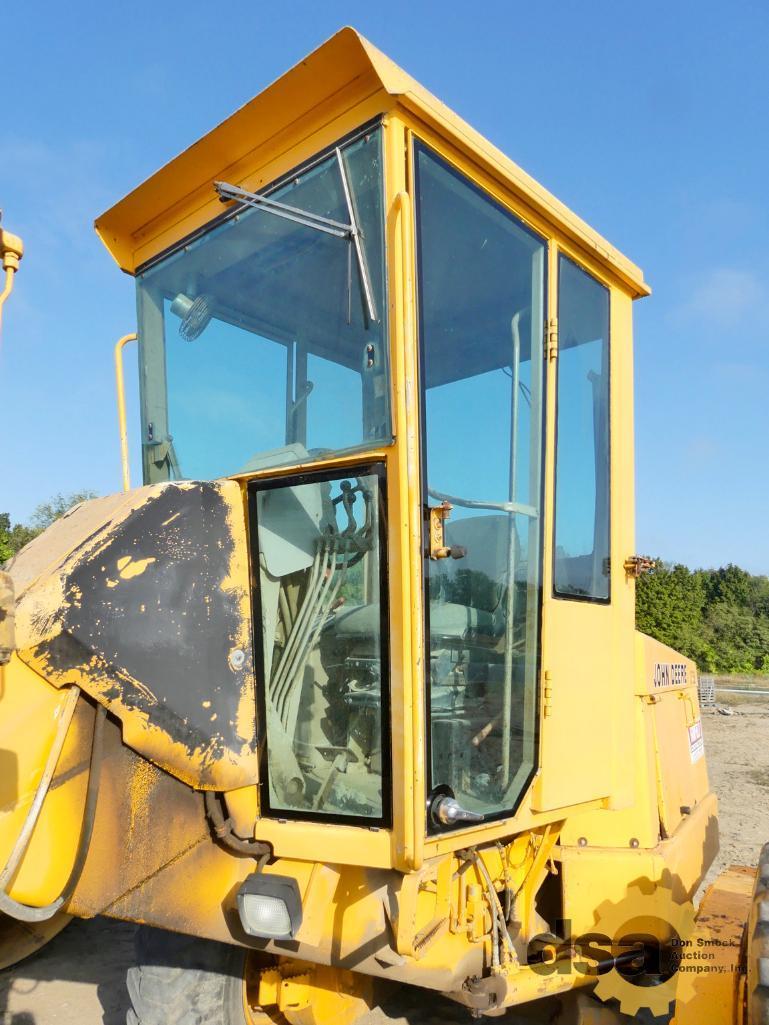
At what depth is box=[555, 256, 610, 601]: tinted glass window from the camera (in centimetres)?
277

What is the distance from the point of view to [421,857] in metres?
1.98

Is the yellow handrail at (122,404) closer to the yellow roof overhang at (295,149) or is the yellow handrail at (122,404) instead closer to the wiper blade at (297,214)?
the yellow roof overhang at (295,149)

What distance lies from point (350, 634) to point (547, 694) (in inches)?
29.0

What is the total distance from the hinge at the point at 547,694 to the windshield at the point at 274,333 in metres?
0.98

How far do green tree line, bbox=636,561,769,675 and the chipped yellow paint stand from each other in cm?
1915

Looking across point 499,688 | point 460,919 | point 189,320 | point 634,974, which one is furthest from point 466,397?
point 634,974

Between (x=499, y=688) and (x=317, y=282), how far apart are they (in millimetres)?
1323

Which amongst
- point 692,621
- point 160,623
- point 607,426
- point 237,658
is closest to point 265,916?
point 237,658

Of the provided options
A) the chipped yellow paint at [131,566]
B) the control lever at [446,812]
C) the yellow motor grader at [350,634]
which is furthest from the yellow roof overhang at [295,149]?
the control lever at [446,812]

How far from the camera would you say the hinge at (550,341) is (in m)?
2.65

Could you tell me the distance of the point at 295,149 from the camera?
236 cm

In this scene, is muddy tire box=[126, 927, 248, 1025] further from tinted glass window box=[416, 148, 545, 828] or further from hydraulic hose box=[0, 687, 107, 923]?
tinted glass window box=[416, 148, 545, 828]

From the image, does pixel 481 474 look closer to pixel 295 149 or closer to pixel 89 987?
pixel 295 149

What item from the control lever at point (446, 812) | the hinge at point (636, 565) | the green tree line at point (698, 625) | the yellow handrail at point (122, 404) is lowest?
the green tree line at point (698, 625)
